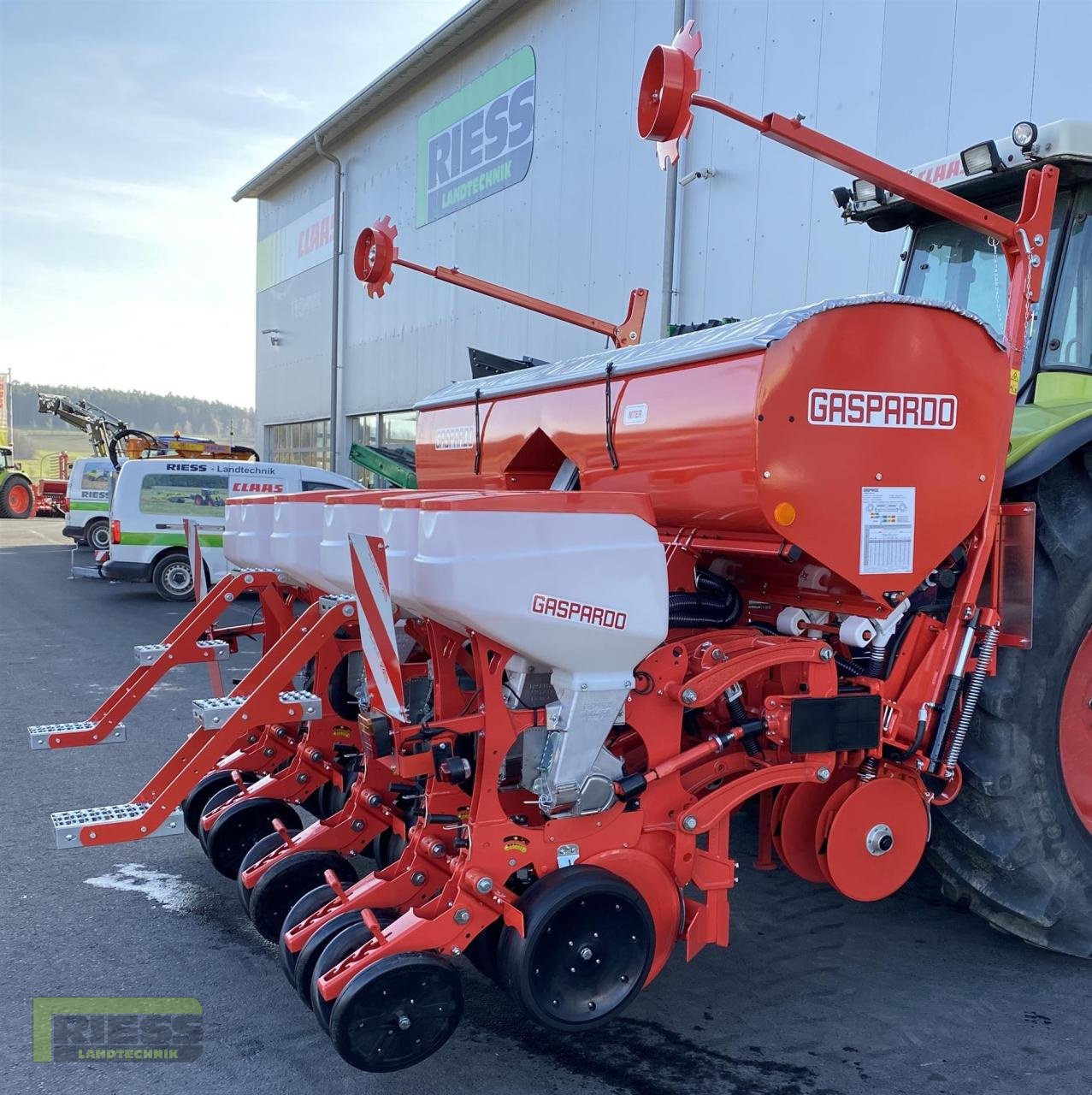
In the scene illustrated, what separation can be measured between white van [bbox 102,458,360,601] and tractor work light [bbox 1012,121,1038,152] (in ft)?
30.6

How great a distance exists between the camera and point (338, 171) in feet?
57.5

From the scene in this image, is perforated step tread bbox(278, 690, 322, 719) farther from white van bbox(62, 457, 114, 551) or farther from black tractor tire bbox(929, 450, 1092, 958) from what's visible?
white van bbox(62, 457, 114, 551)

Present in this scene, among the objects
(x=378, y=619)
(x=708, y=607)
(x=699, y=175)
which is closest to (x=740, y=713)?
(x=708, y=607)

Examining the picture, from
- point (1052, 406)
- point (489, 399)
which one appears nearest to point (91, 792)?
point (489, 399)

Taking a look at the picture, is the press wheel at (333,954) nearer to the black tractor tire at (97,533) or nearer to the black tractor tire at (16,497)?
the black tractor tire at (97,533)

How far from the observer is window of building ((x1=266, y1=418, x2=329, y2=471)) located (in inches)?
749

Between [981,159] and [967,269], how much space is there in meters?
0.62

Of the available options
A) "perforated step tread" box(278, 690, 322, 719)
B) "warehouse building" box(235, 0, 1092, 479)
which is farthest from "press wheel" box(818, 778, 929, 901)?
"warehouse building" box(235, 0, 1092, 479)

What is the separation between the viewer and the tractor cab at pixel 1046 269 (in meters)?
3.24

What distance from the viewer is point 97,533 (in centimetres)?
1605

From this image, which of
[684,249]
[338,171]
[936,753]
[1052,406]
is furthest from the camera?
[338,171]

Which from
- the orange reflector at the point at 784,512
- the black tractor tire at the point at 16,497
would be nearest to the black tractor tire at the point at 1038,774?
the orange reflector at the point at 784,512

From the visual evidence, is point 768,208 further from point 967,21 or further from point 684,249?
point 967,21

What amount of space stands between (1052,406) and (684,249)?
254 inches
